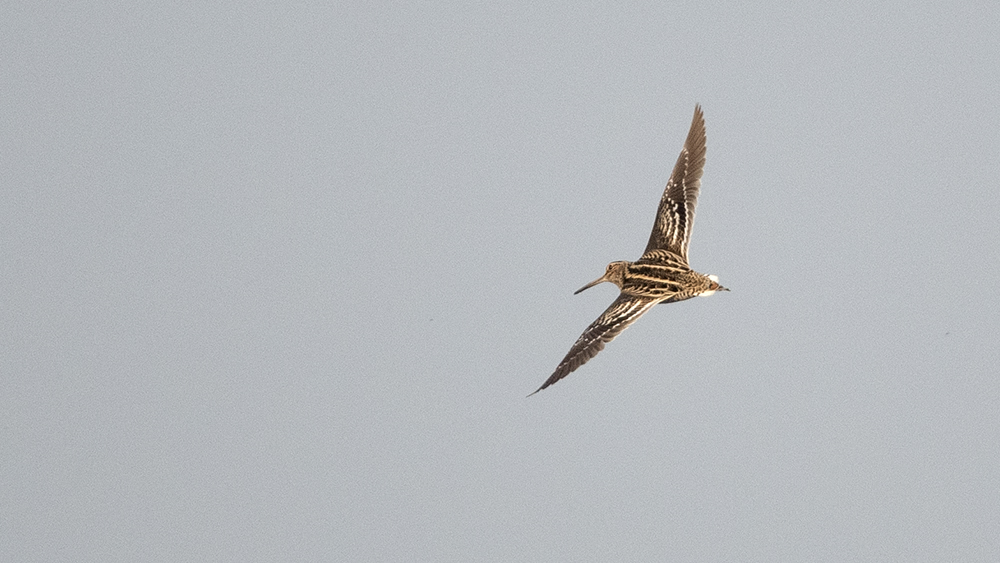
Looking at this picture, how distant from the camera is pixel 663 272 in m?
21.9

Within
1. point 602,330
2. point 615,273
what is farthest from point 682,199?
point 602,330

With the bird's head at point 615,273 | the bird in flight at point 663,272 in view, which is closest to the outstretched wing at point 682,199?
the bird in flight at point 663,272

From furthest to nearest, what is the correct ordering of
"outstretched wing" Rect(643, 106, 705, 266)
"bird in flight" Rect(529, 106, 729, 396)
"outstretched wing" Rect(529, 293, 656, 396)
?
"outstretched wing" Rect(643, 106, 705, 266), "bird in flight" Rect(529, 106, 729, 396), "outstretched wing" Rect(529, 293, 656, 396)

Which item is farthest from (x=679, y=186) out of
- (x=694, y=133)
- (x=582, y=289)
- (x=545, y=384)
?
(x=545, y=384)

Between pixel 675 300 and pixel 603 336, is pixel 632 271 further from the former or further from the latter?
pixel 603 336

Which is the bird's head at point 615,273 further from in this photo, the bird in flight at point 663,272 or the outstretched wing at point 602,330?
the outstretched wing at point 602,330

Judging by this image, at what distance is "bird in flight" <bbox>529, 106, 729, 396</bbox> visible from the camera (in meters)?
20.4

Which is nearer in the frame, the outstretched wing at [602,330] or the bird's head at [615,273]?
the outstretched wing at [602,330]

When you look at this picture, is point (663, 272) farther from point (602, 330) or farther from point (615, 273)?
point (602, 330)

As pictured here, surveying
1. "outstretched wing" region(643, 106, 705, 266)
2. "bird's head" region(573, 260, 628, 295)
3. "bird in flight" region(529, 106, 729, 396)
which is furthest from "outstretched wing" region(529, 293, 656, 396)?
"outstretched wing" region(643, 106, 705, 266)

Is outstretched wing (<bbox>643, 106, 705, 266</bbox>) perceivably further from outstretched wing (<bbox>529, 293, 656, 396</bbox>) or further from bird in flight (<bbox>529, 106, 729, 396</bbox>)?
outstretched wing (<bbox>529, 293, 656, 396</bbox>)

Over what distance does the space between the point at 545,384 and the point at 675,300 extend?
13.1 ft

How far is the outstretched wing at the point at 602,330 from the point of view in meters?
19.8

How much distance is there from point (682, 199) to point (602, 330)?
4.43 meters
